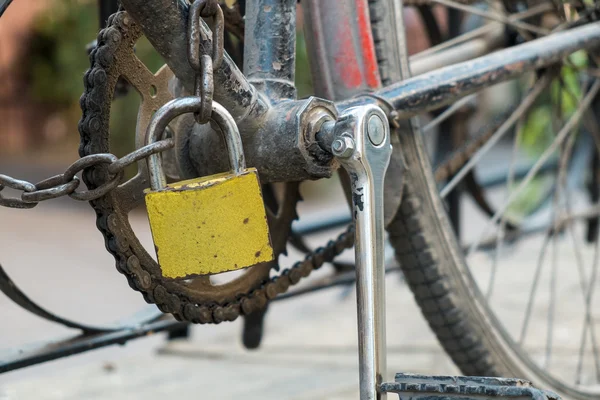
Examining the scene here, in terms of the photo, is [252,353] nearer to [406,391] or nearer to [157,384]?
[157,384]

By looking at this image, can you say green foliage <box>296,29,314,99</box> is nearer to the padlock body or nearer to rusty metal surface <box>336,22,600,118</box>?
rusty metal surface <box>336,22,600,118</box>

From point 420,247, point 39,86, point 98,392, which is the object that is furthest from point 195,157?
point 39,86

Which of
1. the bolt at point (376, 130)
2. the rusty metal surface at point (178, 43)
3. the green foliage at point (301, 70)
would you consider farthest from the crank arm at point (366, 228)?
the green foliage at point (301, 70)

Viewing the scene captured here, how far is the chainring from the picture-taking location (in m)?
0.80

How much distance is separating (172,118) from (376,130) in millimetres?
209

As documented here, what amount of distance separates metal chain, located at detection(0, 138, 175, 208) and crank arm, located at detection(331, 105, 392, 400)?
0.60ft

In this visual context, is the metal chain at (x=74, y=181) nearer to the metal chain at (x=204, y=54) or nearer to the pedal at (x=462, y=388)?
the metal chain at (x=204, y=54)

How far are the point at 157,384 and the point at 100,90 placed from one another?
0.96 m

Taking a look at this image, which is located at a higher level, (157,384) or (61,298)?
(61,298)

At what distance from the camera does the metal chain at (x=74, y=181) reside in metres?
0.71

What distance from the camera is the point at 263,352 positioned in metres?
1.84

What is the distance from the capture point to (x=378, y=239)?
847 mm

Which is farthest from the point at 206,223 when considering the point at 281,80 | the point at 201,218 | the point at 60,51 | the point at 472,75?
the point at 60,51

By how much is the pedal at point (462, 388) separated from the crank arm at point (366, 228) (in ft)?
0.09
